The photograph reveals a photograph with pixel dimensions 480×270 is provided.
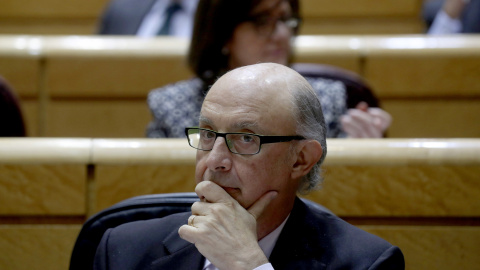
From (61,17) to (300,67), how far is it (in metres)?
1.28

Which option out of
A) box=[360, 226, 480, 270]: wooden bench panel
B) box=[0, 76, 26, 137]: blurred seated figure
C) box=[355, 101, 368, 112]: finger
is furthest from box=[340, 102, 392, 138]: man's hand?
box=[0, 76, 26, 137]: blurred seated figure

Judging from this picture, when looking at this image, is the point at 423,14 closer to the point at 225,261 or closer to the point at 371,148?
the point at 371,148

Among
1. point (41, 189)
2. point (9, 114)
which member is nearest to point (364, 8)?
point (9, 114)

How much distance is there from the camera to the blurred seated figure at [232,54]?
1.27 metres

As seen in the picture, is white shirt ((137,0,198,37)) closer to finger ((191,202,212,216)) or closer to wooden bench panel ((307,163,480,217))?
wooden bench panel ((307,163,480,217))

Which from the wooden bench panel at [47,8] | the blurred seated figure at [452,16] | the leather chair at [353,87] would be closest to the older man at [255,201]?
the leather chair at [353,87]

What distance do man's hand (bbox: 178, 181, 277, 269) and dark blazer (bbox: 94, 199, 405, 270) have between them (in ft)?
0.20

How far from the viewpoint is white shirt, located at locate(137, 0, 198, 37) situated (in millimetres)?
1964

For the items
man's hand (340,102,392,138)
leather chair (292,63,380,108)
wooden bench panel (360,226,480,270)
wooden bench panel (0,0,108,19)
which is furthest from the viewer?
wooden bench panel (0,0,108,19)

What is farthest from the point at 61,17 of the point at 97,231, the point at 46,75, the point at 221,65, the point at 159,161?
the point at 97,231

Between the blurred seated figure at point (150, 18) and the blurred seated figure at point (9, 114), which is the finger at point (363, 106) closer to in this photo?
the blurred seated figure at point (9, 114)

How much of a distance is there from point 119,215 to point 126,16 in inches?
50.6

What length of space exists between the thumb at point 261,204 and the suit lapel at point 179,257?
0.09 meters

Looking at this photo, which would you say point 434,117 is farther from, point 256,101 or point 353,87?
point 256,101
